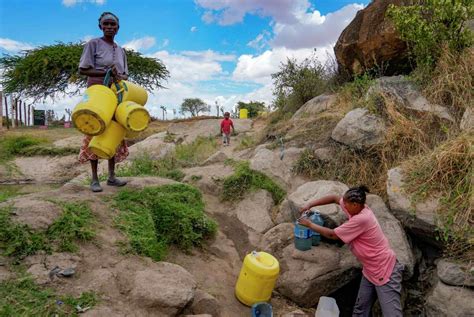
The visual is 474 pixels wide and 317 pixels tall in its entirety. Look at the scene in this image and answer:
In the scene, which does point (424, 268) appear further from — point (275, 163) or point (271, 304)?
point (275, 163)

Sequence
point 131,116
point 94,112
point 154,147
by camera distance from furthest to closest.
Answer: point 154,147
point 131,116
point 94,112

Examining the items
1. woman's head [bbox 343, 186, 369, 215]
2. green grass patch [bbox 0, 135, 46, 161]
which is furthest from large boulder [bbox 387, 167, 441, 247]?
green grass patch [bbox 0, 135, 46, 161]

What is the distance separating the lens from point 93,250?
3.16 meters

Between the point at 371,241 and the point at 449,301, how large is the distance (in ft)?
2.72

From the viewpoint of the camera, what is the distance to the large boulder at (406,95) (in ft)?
16.9

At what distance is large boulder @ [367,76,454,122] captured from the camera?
516 centimetres

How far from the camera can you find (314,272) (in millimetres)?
3748

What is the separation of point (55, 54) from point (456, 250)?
19.2 meters

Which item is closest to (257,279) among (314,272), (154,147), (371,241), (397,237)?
(314,272)

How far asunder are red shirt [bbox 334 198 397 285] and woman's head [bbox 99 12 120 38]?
3066 mm

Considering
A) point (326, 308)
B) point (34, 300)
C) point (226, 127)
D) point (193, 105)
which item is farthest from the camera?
point (193, 105)

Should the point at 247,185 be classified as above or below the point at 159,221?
above

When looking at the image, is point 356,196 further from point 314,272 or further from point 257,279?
point 257,279

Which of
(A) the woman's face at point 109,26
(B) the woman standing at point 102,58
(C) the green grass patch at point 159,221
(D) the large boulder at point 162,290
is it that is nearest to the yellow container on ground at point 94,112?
(B) the woman standing at point 102,58
